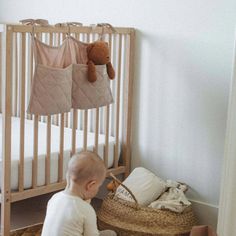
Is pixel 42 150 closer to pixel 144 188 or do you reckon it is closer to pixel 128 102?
pixel 144 188

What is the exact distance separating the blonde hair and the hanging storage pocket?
0.66m

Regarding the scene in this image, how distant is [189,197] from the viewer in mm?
3297

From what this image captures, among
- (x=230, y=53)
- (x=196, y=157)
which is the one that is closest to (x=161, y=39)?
(x=230, y=53)

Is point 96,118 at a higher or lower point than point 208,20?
lower

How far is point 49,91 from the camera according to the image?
2.79 metres

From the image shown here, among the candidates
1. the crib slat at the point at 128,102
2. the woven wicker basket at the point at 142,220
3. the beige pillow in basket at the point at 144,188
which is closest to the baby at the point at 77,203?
the woven wicker basket at the point at 142,220

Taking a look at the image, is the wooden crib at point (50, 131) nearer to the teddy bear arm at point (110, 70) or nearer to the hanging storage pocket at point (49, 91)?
the hanging storage pocket at point (49, 91)

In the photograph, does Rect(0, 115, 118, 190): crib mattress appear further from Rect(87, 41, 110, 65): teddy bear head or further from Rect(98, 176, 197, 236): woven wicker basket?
Rect(87, 41, 110, 65): teddy bear head

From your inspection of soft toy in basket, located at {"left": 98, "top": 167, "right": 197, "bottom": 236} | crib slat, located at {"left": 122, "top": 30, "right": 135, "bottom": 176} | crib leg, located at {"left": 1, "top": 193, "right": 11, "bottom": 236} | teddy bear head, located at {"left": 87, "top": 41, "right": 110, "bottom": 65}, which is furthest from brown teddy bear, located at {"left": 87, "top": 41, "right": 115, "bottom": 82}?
crib leg, located at {"left": 1, "top": 193, "right": 11, "bottom": 236}

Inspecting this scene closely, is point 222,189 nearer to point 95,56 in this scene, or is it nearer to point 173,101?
point 173,101

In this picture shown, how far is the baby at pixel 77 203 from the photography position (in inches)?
83.7

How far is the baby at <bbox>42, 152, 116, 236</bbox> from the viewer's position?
6.97ft

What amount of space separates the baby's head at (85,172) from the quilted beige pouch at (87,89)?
88 cm

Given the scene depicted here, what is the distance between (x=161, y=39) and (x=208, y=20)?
0.33 m
